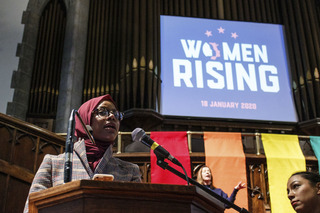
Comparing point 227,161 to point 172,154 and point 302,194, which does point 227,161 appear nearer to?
point 172,154

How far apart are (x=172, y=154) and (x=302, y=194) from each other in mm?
2613

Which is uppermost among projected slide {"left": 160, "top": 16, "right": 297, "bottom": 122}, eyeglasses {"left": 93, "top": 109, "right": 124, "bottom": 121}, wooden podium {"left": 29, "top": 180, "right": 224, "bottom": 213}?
projected slide {"left": 160, "top": 16, "right": 297, "bottom": 122}

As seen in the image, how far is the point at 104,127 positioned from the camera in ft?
6.94

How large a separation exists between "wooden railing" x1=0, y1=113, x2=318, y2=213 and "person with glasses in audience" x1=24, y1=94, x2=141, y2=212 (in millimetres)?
2035

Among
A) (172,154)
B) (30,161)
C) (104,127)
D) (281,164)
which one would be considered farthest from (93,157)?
(281,164)

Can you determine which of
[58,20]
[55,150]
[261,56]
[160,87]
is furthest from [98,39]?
[55,150]

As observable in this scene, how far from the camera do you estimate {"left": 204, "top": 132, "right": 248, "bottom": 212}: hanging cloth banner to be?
480 centimetres

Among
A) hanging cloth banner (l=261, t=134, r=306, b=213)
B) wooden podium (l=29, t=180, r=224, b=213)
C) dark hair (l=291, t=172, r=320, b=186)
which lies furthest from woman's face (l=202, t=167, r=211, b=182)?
wooden podium (l=29, t=180, r=224, b=213)

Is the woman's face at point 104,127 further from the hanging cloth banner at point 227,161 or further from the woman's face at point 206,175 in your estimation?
the hanging cloth banner at point 227,161

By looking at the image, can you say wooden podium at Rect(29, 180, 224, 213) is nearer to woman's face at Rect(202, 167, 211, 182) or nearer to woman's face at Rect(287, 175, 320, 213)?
woman's face at Rect(287, 175, 320, 213)

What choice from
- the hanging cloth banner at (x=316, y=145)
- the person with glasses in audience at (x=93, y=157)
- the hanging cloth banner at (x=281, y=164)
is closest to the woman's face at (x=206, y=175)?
the hanging cloth banner at (x=281, y=164)

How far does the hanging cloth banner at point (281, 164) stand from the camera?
15.6 feet

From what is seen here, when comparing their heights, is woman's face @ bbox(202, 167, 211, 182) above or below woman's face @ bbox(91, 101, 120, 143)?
above

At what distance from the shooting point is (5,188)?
3.88m
